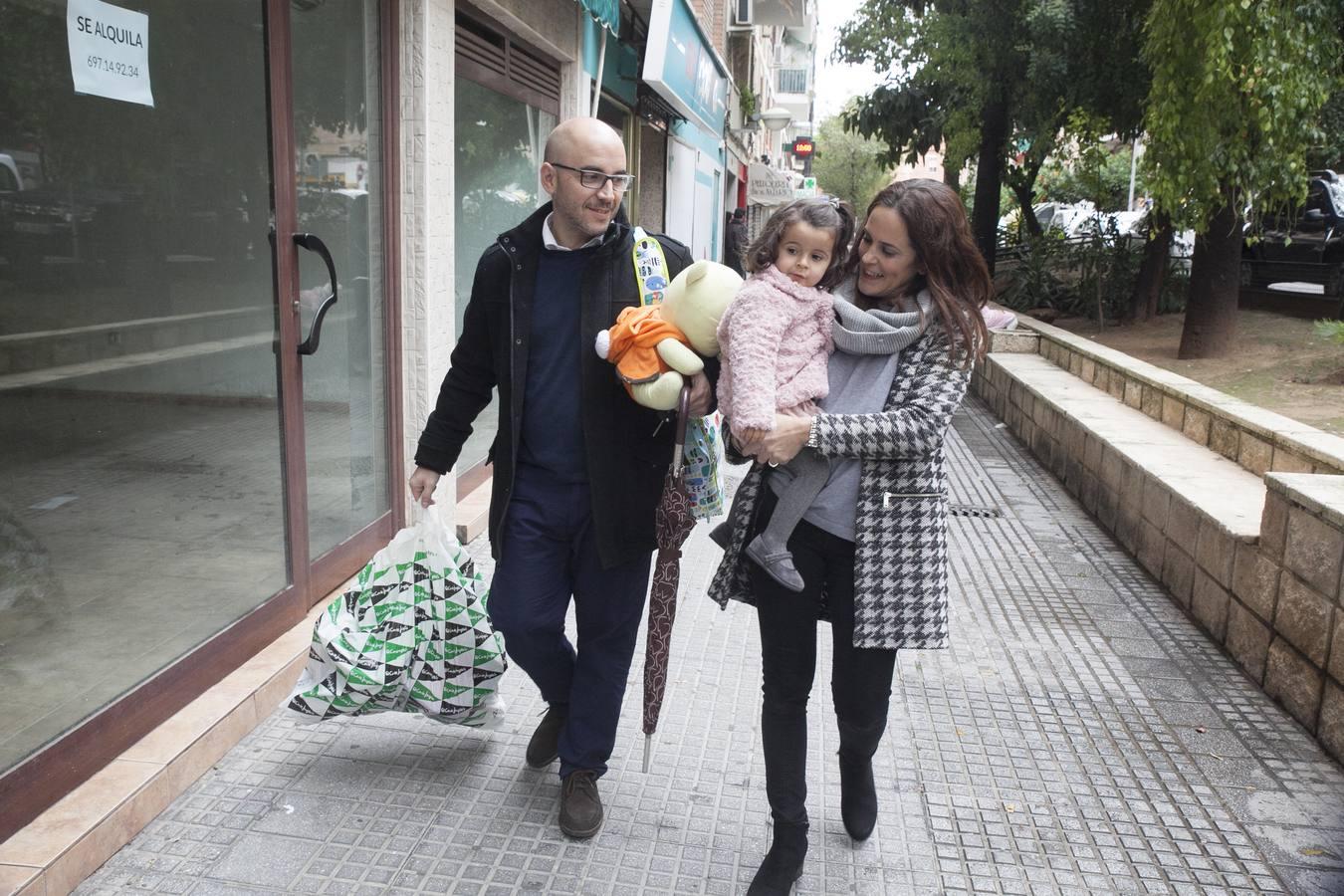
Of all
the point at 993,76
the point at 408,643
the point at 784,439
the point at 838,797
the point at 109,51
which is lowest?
the point at 838,797

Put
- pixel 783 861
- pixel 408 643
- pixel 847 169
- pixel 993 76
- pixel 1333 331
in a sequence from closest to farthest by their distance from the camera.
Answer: pixel 783 861 < pixel 408 643 < pixel 1333 331 < pixel 993 76 < pixel 847 169

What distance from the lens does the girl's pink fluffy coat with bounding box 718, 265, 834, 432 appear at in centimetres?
250

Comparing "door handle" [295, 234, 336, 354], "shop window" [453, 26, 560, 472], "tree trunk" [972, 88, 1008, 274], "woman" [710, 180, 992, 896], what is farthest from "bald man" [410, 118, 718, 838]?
"tree trunk" [972, 88, 1008, 274]

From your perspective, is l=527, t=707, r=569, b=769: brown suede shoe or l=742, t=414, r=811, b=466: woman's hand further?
l=527, t=707, r=569, b=769: brown suede shoe

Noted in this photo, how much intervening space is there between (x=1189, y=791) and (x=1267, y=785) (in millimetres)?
276

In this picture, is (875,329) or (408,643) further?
(408,643)

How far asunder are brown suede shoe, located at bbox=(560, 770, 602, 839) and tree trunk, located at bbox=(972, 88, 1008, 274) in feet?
48.1

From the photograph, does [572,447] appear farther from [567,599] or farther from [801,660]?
[801,660]

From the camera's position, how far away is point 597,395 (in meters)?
2.93

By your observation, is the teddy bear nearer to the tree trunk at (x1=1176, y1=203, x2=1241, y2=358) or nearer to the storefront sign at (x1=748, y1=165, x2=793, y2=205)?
the tree trunk at (x1=1176, y1=203, x2=1241, y2=358)

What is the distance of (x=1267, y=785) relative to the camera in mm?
3557

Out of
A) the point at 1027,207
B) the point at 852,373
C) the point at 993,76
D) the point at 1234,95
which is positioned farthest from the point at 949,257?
the point at 1027,207

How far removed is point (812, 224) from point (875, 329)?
0.28m

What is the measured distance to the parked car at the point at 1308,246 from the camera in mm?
13602
